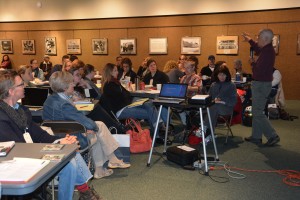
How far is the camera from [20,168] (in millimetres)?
1664

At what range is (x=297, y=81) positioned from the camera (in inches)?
361

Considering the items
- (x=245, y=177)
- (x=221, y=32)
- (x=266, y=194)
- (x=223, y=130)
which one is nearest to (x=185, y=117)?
(x=223, y=130)

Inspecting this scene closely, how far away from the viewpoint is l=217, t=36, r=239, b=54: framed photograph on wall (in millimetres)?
9578

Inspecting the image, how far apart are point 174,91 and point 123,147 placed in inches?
36.9

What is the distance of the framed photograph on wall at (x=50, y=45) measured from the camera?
40.4 feet

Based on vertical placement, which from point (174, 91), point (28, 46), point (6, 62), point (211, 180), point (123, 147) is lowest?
point (211, 180)

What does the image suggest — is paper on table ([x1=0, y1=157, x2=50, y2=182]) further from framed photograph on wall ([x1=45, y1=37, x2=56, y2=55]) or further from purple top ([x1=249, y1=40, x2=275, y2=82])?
framed photograph on wall ([x1=45, y1=37, x2=56, y2=55])

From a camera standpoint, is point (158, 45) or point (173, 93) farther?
point (158, 45)

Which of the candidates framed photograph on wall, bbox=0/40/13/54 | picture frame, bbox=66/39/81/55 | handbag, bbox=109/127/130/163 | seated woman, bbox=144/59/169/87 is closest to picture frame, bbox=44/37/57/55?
picture frame, bbox=66/39/81/55

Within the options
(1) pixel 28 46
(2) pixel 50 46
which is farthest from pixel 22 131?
(1) pixel 28 46

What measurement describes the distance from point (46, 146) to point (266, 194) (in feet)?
7.40

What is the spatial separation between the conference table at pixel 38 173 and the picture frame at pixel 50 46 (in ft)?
35.5

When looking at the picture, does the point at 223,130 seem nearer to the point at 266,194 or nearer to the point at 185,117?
the point at 185,117

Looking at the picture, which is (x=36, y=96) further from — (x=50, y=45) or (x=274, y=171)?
(x=50, y=45)
